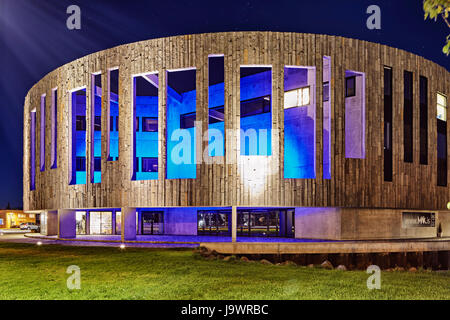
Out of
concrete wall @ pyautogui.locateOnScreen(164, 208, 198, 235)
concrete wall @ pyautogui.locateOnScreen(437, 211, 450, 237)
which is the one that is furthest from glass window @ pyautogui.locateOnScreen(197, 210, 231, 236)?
concrete wall @ pyautogui.locateOnScreen(437, 211, 450, 237)

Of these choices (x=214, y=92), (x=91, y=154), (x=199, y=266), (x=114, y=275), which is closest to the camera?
(x=114, y=275)

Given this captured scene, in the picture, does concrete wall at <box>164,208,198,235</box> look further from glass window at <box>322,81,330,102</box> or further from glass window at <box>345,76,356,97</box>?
glass window at <box>345,76,356,97</box>

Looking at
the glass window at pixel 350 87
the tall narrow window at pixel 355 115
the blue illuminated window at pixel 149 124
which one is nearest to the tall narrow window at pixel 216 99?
the blue illuminated window at pixel 149 124

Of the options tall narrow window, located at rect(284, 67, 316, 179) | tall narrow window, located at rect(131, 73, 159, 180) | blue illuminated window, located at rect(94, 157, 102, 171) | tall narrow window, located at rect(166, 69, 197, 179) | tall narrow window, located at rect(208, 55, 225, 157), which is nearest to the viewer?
tall narrow window, located at rect(284, 67, 316, 179)

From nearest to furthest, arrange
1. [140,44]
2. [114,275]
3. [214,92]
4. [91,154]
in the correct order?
[114,275] < [140,44] < [91,154] < [214,92]

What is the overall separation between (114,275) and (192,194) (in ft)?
37.5

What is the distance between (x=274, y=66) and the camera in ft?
71.9

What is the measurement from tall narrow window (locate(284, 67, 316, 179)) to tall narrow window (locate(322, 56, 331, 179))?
88 cm

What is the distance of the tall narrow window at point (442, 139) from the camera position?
94.2 feet

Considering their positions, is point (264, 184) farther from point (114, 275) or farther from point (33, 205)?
point (33, 205)

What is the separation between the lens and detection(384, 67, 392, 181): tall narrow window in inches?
962

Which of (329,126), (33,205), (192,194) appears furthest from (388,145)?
(33,205)

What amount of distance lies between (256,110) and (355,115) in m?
6.97

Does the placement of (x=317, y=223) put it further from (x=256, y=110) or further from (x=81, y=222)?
(x=81, y=222)
